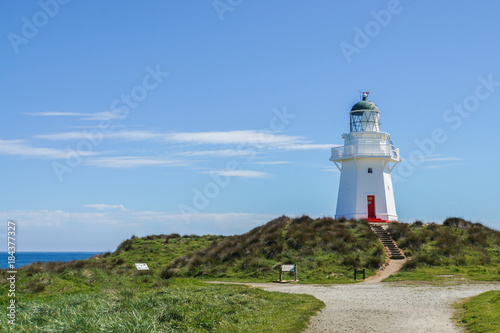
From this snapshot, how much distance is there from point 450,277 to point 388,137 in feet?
56.2

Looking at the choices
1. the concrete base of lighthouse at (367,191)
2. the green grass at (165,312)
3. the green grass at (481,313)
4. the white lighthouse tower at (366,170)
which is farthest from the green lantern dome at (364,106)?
the green grass at (165,312)

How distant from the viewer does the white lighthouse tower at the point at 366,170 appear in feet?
125

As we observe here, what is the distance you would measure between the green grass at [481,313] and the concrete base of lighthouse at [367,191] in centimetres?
2086

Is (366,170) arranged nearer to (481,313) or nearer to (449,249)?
(449,249)

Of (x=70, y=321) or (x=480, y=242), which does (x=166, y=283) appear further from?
(x=480, y=242)

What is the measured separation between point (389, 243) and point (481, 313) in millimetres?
18323

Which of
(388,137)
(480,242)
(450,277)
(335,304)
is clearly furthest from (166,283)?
(388,137)

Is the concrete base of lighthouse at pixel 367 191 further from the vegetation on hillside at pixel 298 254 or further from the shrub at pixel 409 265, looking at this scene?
the shrub at pixel 409 265

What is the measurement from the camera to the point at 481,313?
13.4 m

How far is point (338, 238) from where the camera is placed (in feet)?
101

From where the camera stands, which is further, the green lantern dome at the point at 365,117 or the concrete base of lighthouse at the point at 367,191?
the green lantern dome at the point at 365,117

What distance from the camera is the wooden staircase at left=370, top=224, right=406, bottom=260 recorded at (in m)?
29.5

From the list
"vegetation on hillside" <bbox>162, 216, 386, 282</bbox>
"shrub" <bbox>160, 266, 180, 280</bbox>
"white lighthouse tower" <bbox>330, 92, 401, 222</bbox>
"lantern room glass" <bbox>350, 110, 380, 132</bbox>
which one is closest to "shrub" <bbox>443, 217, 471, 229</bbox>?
"white lighthouse tower" <bbox>330, 92, 401, 222</bbox>

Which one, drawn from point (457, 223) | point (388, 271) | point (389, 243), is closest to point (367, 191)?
point (457, 223)
